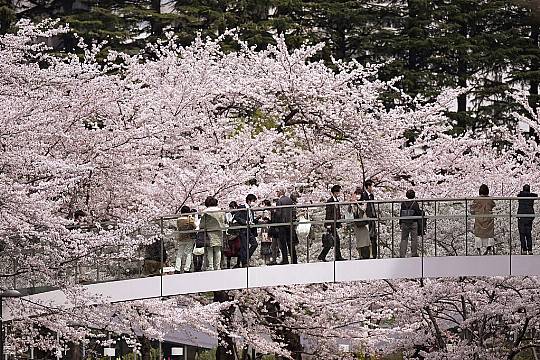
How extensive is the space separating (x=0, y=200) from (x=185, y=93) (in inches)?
265

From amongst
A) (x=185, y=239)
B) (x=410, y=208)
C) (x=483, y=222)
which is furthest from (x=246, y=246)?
(x=483, y=222)

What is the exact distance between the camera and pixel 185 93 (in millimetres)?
21188

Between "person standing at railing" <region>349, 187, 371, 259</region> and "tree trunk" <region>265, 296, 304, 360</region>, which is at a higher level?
"person standing at railing" <region>349, 187, 371, 259</region>

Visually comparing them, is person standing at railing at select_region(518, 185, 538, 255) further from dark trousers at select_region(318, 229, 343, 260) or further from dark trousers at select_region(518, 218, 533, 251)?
dark trousers at select_region(318, 229, 343, 260)

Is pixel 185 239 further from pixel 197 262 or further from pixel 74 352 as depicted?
pixel 74 352

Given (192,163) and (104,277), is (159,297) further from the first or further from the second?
(192,163)

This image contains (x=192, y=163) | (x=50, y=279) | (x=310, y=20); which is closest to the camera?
(x=50, y=279)

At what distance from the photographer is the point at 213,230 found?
1773cm

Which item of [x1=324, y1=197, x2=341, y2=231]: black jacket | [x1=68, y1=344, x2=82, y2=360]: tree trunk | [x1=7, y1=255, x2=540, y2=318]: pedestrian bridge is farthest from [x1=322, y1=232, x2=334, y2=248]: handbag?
[x1=68, y1=344, x2=82, y2=360]: tree trunk

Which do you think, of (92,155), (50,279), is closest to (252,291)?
(92,155)

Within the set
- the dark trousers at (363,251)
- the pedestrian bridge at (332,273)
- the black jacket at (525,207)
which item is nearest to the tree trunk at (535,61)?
the black jacket at (525,207)

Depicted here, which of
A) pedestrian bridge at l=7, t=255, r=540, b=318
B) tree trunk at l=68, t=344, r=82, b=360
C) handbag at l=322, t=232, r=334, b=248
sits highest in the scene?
handbag at l=322, t=232, r=334, b=248

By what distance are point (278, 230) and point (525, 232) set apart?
360cm

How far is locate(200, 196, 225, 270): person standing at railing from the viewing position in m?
17.6
